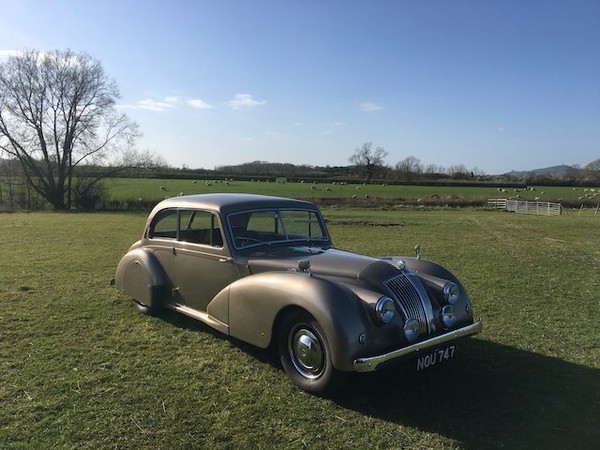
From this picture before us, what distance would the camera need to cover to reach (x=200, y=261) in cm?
561

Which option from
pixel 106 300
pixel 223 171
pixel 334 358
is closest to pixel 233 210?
pixel 334 358

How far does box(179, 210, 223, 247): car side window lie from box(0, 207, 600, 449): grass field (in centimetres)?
119

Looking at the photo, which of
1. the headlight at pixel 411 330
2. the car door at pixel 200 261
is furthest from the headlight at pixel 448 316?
the car door at pixel 200 261

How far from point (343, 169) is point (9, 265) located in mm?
103788

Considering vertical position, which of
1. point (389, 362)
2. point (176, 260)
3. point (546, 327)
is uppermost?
point (176, 260)

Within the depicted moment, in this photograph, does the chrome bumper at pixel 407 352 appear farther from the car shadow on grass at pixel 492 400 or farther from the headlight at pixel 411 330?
the car shadow on grass at pixel 492 400

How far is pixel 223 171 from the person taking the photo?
9662cm

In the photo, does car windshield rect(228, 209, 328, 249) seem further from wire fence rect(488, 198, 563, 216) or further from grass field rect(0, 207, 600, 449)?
wire fence rect(488, 198, 563, 216)

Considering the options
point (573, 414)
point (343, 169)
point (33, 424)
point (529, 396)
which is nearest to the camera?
point (33, 424)

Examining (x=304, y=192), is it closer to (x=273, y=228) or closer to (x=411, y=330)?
(x=273, y=228)

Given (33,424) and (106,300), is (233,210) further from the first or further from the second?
(106,300)

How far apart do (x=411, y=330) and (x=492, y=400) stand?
38.7 inches

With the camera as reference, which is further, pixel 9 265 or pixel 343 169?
pixel 343 169

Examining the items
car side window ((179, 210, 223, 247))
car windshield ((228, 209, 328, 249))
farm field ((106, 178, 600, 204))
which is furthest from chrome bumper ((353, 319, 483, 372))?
farm field ((106, 178, 600, 204))
